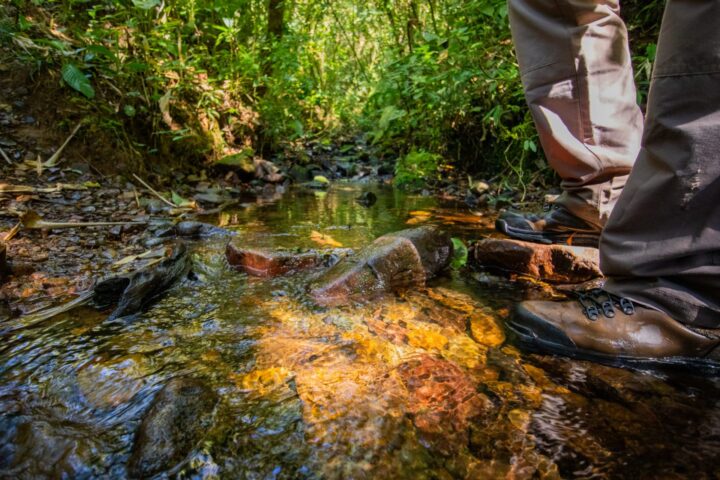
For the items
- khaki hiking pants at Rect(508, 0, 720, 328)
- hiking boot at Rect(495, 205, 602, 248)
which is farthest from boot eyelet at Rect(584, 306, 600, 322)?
hiking boot at Rect(495, 205, 602, 248)

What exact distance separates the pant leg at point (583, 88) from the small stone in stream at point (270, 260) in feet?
4.54

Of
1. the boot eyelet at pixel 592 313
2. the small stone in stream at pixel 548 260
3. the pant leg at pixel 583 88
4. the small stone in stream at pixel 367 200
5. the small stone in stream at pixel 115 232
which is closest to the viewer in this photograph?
the boot eyelet at pixel 592 313

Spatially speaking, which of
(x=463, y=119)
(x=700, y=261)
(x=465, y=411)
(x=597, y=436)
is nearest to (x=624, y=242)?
(x=700, y=261)

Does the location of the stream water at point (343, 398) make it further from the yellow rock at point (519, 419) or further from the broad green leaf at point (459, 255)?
the broad green leaf at point (459, 255)

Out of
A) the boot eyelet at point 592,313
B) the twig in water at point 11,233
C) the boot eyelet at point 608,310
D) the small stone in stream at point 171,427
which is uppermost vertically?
the twig in water at point 11,233

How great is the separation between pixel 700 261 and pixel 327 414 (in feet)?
4.04

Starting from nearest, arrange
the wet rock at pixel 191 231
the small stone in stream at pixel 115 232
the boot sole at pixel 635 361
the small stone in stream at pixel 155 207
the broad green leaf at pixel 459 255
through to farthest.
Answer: the boot sole at pixel 635 361 < the broad green leaf at pixel 459 255 < the small stone in stream at pixel 115 232 < the wet rock at pixel 191 231 < the small stone in stream at pixel 155 207

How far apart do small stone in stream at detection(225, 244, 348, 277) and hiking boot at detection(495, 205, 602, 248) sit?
1097mm

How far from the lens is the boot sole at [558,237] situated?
2324 millimetres

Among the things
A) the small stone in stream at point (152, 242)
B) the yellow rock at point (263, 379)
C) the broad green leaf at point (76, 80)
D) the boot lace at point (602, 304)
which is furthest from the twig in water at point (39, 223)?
the boot lace at point (602, 304)

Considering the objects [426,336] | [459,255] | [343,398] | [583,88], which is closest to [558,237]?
[459,255]

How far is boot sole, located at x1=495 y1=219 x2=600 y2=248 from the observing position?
232cm

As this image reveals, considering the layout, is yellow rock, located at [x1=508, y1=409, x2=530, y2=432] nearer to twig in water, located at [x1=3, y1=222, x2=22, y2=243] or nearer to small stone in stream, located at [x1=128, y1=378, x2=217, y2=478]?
small stone in stream, located at [x1=128, y1=378, x2=217, y2=478]

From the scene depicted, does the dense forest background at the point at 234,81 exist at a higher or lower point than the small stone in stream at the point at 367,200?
higher
